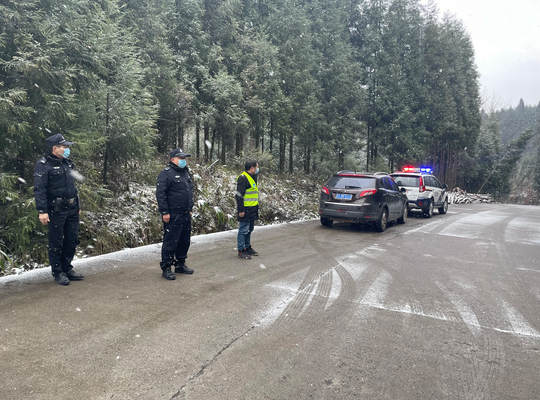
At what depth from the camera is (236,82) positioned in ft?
58.8

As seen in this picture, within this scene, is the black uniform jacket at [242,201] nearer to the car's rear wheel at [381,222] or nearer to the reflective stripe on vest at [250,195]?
the reflective stripe on vest at [250,195]

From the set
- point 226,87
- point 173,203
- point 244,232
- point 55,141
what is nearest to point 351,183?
point 244,232

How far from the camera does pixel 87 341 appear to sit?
3590 millimetres

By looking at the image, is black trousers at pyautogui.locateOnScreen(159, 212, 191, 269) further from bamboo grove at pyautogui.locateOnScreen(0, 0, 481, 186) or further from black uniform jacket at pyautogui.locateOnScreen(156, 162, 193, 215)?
bamboo grove at pyautogui.locateOnScreen(0, 0, 481, 186)

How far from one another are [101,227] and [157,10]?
12786 mm

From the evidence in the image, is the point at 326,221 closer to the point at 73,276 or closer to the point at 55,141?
the point at 73,276

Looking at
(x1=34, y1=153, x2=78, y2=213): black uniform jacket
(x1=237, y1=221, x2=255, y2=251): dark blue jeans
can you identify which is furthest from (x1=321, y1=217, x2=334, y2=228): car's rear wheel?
(x1=34, y1=153, x2=78, y2=213): black uniform jacket

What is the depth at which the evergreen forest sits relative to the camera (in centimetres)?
669

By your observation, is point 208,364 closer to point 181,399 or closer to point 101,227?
point 181,399

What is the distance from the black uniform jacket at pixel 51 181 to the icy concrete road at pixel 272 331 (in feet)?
3.96

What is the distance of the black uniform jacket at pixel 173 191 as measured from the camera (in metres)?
5.72

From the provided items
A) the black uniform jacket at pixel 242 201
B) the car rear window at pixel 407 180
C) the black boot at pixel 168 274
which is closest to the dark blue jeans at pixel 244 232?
the black uniform jacket at pixel 242 201

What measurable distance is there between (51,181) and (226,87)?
43.2ft

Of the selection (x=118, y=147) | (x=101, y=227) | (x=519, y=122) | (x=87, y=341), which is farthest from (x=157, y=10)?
(x=519, y=122)
